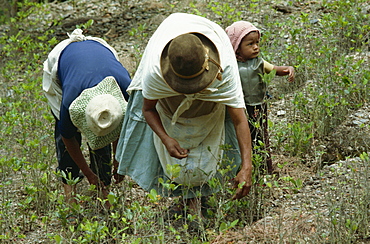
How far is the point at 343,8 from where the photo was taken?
592 centimetres

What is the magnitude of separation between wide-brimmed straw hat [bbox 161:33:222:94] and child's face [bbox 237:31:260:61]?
30.4 inches

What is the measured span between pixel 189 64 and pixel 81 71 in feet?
3.22

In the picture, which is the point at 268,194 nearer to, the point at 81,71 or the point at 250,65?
the point at 250,65

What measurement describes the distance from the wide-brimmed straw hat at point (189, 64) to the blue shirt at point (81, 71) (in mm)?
665

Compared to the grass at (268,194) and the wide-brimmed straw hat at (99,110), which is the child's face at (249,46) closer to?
the grass at (268,194)

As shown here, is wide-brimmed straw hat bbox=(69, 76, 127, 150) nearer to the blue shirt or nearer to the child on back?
the blue shirt

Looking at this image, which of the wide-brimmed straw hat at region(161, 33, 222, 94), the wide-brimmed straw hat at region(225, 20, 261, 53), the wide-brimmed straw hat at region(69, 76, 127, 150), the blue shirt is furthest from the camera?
the wide-brimmed straw hat at region(225, 20, 261, 53)

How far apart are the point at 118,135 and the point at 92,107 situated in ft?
1.64

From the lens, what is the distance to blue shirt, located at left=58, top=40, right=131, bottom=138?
3.40 metres

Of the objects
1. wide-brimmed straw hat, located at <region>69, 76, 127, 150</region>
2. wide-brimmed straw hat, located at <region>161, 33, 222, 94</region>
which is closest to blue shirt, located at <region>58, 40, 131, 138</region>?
wide-brimmed straw hat, located at <region>69, 76, 127, 150</region>

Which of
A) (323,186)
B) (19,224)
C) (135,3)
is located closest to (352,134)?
(323,186)

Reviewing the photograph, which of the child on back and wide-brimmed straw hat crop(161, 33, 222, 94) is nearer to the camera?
wide-brimmed straw hat crop(161, 33, 222, 94)

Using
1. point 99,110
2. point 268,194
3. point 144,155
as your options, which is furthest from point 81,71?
point 268,194

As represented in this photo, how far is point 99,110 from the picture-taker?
320 centimetres
